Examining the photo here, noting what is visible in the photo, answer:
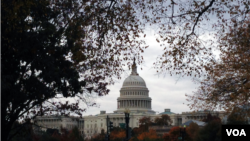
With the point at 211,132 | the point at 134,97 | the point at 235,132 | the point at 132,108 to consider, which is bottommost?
the point at 235,132

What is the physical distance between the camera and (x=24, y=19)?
21.8m

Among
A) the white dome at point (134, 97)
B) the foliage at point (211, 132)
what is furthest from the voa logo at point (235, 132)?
the white dome at point (134, 97)

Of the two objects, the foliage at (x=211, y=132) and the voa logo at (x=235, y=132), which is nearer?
the voa logo at (x=235, y=132)

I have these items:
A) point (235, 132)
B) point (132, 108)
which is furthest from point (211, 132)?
point (132, 108)

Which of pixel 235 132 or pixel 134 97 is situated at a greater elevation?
pixel 134 97

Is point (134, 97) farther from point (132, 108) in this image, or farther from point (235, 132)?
point (235, 132)

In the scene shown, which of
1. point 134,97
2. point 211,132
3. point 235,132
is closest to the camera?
point 235,132

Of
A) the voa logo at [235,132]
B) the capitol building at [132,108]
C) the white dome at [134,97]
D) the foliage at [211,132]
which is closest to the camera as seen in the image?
the voa logo at [235,132]

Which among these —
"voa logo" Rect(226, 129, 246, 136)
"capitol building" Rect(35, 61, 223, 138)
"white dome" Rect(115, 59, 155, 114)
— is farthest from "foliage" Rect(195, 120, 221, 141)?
"white dome" Rect(115, 59, 155, 114)

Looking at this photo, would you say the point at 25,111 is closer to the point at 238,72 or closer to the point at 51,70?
the point at 51,70

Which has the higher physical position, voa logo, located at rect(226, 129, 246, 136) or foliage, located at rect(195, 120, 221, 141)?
foliage, located at rect(195, 120, 221, 141)

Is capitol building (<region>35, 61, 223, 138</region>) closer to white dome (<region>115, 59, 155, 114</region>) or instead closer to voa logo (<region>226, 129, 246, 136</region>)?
white dome (<region>115, 59, 155, 114</region>)

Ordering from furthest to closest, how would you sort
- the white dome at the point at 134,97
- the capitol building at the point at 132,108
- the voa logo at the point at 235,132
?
the white dome at the point at 134,97 < the capitol building at the point at 132,108 < the voa logo at the point at 235,132

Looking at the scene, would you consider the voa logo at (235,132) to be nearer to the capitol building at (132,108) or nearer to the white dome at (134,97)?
the capitol building at (132,108)
